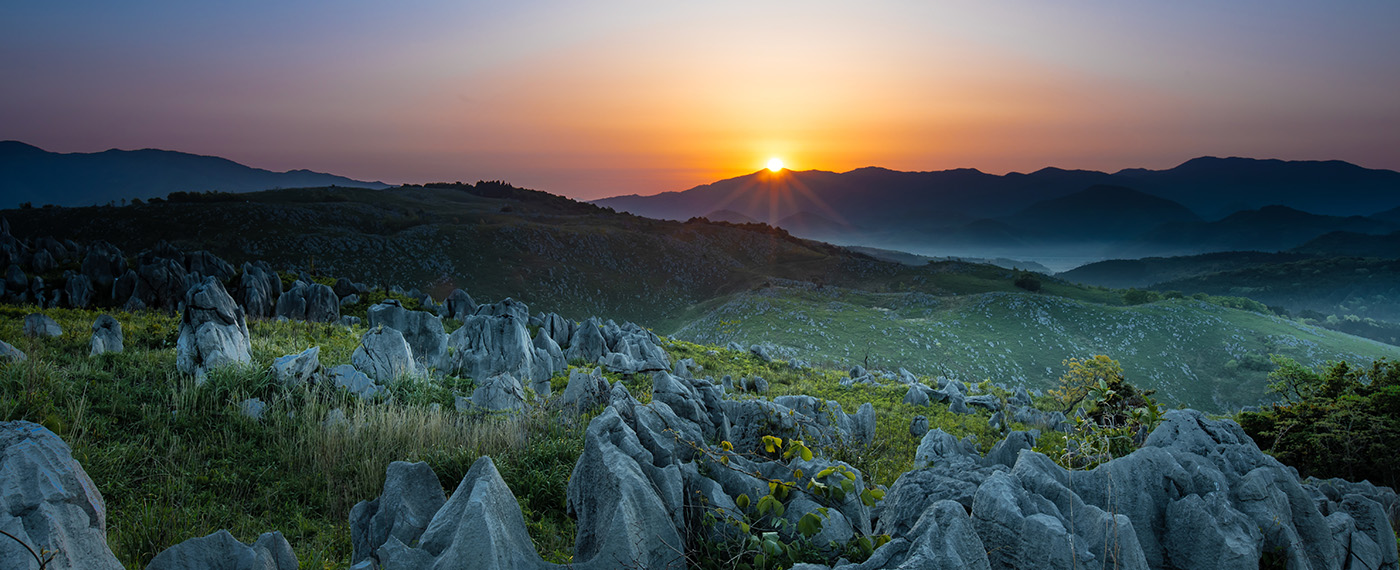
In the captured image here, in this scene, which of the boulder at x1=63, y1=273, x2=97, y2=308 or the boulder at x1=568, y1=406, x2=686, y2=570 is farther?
the boulder at x1=63, y1=273, x2=97, y2=308

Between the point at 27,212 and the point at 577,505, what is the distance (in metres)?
111

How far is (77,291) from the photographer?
68.3ft

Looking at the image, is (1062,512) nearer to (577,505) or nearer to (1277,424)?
(577,505)

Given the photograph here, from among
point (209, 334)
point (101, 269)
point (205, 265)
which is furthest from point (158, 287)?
point (209, 334)

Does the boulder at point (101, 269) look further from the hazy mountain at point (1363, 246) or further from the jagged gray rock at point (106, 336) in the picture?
the hazy mountain at point (1363, 246)

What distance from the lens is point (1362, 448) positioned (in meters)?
→ 10.4

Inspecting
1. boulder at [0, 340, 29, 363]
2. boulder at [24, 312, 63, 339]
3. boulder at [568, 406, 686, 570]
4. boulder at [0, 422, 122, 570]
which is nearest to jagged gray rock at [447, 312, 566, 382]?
boulder at [0, 340, 29, 363]

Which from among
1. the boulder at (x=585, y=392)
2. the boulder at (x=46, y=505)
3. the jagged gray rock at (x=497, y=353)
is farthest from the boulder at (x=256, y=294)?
the boulder at (x=46, y=505)

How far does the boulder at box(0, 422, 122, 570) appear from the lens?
3439mm

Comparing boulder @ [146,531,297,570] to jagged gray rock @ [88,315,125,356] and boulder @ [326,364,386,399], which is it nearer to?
boulder @ [326,364,386,399]

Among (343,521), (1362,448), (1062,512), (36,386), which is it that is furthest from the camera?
(1362,448)

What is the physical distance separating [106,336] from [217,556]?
11.9m

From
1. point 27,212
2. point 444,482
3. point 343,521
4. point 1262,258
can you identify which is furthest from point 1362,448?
point 1262,258

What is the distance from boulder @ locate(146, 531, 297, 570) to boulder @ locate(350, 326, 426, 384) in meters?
7.25
